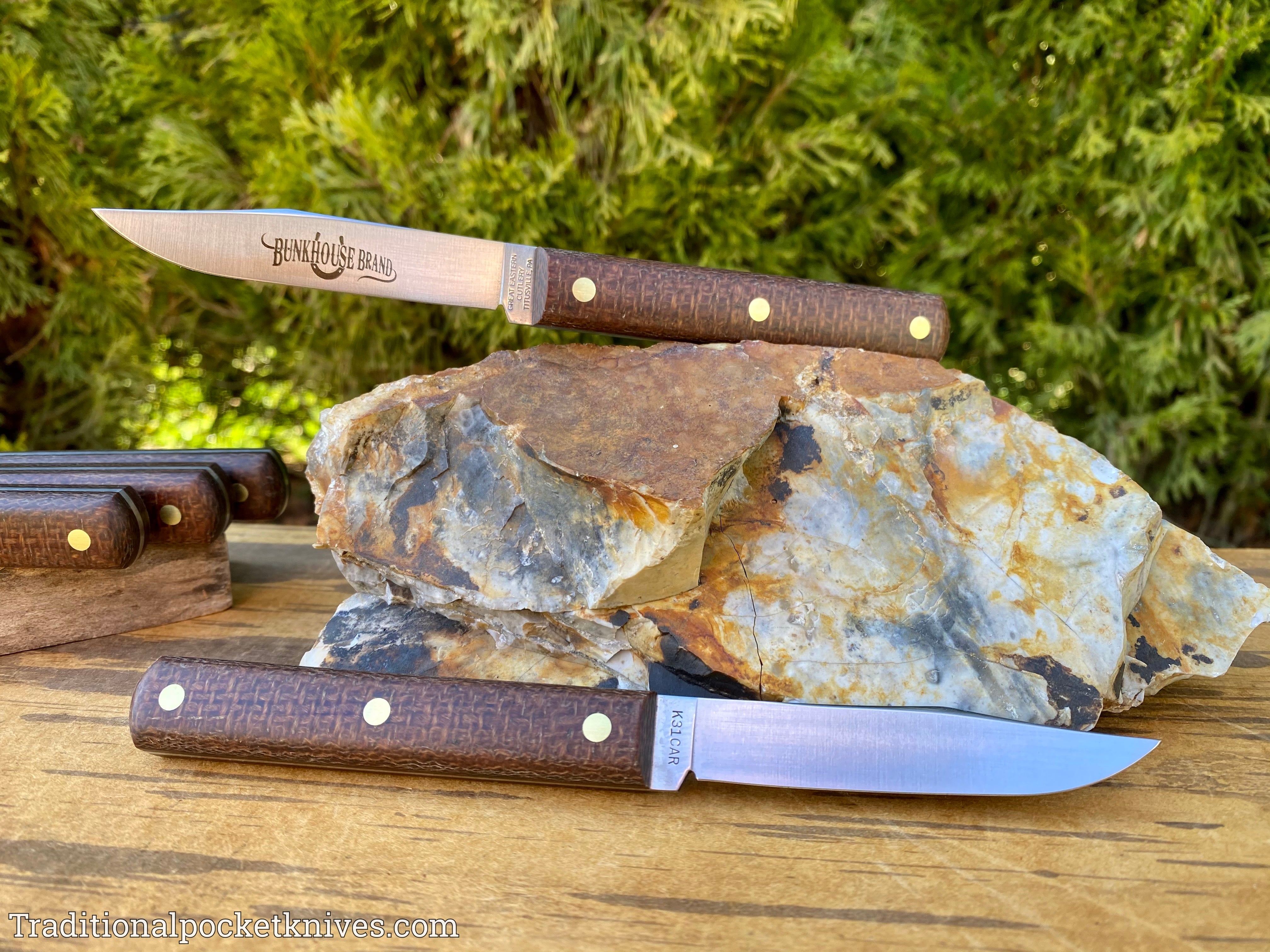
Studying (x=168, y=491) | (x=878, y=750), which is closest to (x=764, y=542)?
(x=878, y=750)

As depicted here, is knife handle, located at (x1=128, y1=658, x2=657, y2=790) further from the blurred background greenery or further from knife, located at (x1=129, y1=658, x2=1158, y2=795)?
the blurred background greenery

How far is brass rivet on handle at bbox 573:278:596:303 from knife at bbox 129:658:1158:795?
1.91 ft

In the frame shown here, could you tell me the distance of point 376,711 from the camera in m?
1.00

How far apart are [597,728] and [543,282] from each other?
2.12 feet

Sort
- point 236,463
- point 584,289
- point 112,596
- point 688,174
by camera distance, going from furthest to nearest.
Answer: point 688,174 → point 236,463 → point 112,596 → point 584,289

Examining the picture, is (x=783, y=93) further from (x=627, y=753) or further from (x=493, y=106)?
(x=627, y=753)

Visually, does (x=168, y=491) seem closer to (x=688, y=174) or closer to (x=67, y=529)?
(x=67, y=529)

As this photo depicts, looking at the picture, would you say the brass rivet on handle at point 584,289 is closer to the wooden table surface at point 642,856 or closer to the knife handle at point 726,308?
the knife handle at point 726,308

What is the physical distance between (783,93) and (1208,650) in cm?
176

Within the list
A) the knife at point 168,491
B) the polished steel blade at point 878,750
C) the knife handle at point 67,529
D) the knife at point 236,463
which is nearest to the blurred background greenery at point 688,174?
the knife at point 236,463

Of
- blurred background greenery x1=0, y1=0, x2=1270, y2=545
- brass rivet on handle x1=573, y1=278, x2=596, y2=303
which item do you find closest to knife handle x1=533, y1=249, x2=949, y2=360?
brass rivet on handle x1=573, y1=278, x2=596, y2=303

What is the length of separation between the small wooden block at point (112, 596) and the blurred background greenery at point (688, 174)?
1040 mm

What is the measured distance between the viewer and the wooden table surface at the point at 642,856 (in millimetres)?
842

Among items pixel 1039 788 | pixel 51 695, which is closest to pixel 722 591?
pixel 1039 788
